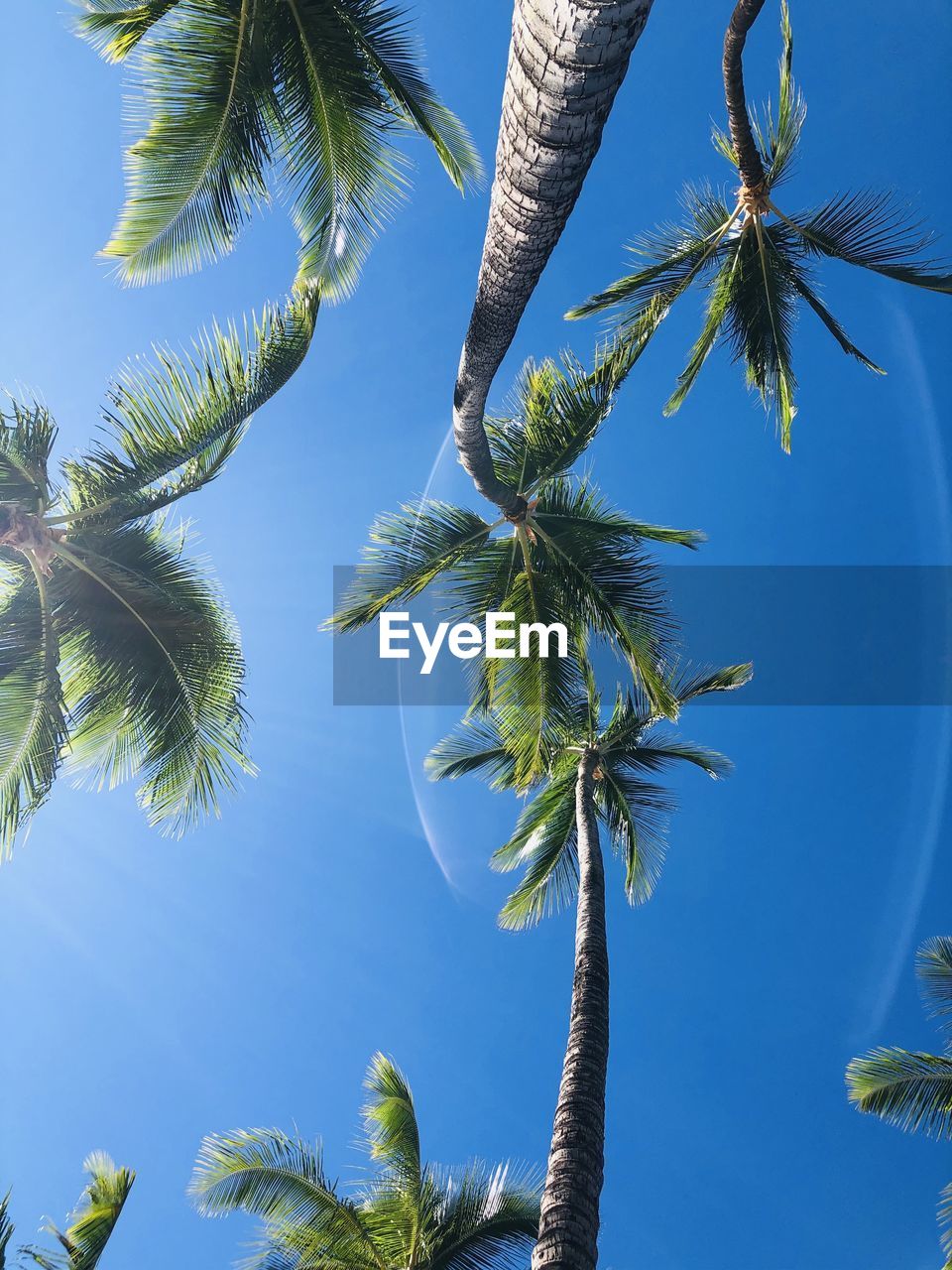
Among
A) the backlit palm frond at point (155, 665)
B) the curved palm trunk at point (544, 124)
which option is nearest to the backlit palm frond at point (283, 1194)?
the backlit palm frond at point (155, 665)

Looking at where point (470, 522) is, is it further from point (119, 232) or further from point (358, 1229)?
point (358, 1229)

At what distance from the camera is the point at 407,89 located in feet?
29.2

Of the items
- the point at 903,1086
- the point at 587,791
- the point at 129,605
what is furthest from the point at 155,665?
the point at 903,1086

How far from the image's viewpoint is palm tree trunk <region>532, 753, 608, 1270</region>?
5.82 metres

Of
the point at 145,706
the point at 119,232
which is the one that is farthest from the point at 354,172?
the point at 145,706

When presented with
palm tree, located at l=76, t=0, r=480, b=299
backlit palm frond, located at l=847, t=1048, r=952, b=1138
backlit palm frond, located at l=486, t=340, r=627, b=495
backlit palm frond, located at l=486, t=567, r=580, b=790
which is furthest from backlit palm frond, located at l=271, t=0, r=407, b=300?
backlit palm frond, located at l=847, t=1048, r=952, b=1138

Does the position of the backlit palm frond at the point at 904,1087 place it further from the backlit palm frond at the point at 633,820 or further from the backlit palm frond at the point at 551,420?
the backlit palm frond at the point at 551,420

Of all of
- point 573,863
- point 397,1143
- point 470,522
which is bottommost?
point 397,1143

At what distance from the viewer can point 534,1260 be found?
5738 millimetres

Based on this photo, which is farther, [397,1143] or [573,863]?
[573,863]

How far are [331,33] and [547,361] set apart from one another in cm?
382

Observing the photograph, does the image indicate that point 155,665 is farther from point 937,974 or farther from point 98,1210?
point 937,974

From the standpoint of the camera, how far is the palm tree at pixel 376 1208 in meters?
10.7
